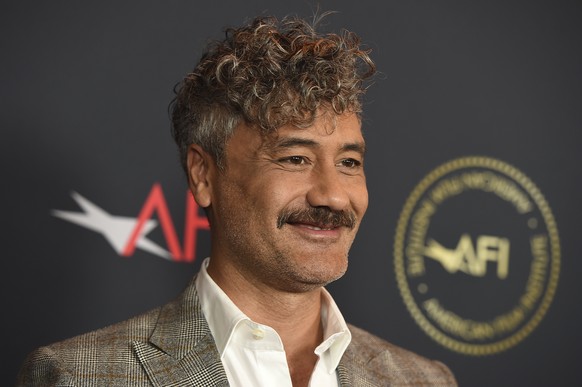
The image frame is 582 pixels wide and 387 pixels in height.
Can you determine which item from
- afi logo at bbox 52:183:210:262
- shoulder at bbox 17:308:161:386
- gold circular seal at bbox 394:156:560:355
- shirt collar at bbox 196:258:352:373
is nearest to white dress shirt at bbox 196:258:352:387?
shirt collar at bbox 196:258:352:373

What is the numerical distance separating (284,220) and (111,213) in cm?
73

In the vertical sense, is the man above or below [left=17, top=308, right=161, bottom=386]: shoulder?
above

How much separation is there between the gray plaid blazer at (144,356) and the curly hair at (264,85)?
362 millimetres

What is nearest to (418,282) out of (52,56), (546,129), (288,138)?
(546,129)

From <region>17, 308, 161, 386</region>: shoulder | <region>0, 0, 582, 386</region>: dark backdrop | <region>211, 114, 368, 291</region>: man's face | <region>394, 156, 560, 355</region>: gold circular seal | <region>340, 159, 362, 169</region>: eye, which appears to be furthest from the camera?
<region>394, 156, 560, 355</region>: gold circular seal

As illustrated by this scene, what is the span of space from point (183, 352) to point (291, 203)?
377mm

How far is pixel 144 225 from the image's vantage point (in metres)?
2.52

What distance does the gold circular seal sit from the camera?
113 inches

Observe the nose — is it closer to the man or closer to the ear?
the man

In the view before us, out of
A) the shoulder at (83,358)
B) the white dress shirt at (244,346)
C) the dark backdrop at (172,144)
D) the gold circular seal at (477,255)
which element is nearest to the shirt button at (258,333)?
the white dress shirt at (244,346)

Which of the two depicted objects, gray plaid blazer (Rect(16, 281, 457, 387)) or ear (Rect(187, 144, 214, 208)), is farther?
ear (Rect(187, 144, 214, 208))

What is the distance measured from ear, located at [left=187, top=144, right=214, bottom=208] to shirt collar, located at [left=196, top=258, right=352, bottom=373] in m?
0.15

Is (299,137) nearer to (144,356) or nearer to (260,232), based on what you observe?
(260,232)

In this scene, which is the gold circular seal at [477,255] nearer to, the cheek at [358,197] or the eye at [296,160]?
the cheek at [358,197]
